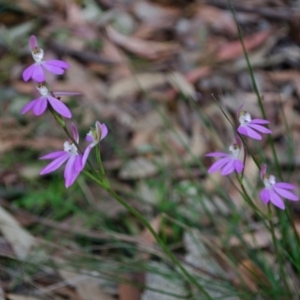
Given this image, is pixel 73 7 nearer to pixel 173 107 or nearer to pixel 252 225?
pixel 173 107

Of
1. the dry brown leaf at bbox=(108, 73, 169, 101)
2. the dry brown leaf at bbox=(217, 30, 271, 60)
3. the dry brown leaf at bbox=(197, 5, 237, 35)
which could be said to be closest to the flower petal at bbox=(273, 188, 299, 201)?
the dry brown leaf at bbox=(108, 73, 169, 101)

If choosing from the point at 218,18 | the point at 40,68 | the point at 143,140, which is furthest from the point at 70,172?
the point at 218,18

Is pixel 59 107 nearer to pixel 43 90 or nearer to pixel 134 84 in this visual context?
pixel 43 90

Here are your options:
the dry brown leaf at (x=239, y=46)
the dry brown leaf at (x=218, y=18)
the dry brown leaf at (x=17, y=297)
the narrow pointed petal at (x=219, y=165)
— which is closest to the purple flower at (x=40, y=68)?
the narrow pointed petal at (x=219, y=165)

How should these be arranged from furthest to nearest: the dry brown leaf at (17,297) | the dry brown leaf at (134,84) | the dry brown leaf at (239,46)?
the dry brown leaf at (239,46) → the dry brown leaf at (134,84) → the dry brown leaf at (17,297)

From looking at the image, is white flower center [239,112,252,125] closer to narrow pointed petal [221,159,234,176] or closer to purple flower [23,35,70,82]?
narrow pointed petal [221,159,234,176]

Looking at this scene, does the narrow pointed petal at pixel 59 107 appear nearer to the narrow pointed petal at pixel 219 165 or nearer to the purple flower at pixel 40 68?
the purple flower at pixel 40 68
